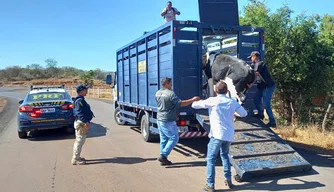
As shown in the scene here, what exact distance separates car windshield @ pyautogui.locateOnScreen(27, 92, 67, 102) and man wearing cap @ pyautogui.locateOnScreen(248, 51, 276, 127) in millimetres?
6727

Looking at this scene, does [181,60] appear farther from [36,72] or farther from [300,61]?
[36,72]

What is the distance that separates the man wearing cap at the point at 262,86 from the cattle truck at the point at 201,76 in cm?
21

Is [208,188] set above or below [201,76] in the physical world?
below

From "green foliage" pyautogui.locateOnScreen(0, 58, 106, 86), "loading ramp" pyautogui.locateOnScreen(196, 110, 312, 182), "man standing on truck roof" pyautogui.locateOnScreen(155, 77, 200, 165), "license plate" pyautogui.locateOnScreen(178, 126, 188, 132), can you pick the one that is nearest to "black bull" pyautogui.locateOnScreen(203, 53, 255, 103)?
"loading ramp" pyautogui.locateOnScreen(196, 110, 312, 182)

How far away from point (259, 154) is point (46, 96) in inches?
309

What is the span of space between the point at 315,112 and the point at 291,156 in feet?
23.0

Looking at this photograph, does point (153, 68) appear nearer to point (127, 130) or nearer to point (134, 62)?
point (134, 62)

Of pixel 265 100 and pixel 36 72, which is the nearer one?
pixel 265 100

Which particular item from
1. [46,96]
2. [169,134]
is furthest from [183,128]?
[46,96]

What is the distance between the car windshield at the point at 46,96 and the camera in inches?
427

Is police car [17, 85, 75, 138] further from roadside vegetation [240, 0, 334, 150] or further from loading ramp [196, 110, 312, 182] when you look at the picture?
roadside vegetation [240, 0, 334, 150]

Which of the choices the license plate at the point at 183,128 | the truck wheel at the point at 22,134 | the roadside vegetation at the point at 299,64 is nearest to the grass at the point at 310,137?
the roadside vegetation at the point at 299,64

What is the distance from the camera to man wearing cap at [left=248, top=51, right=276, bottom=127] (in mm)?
7461

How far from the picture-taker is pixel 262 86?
7793 millimetres
